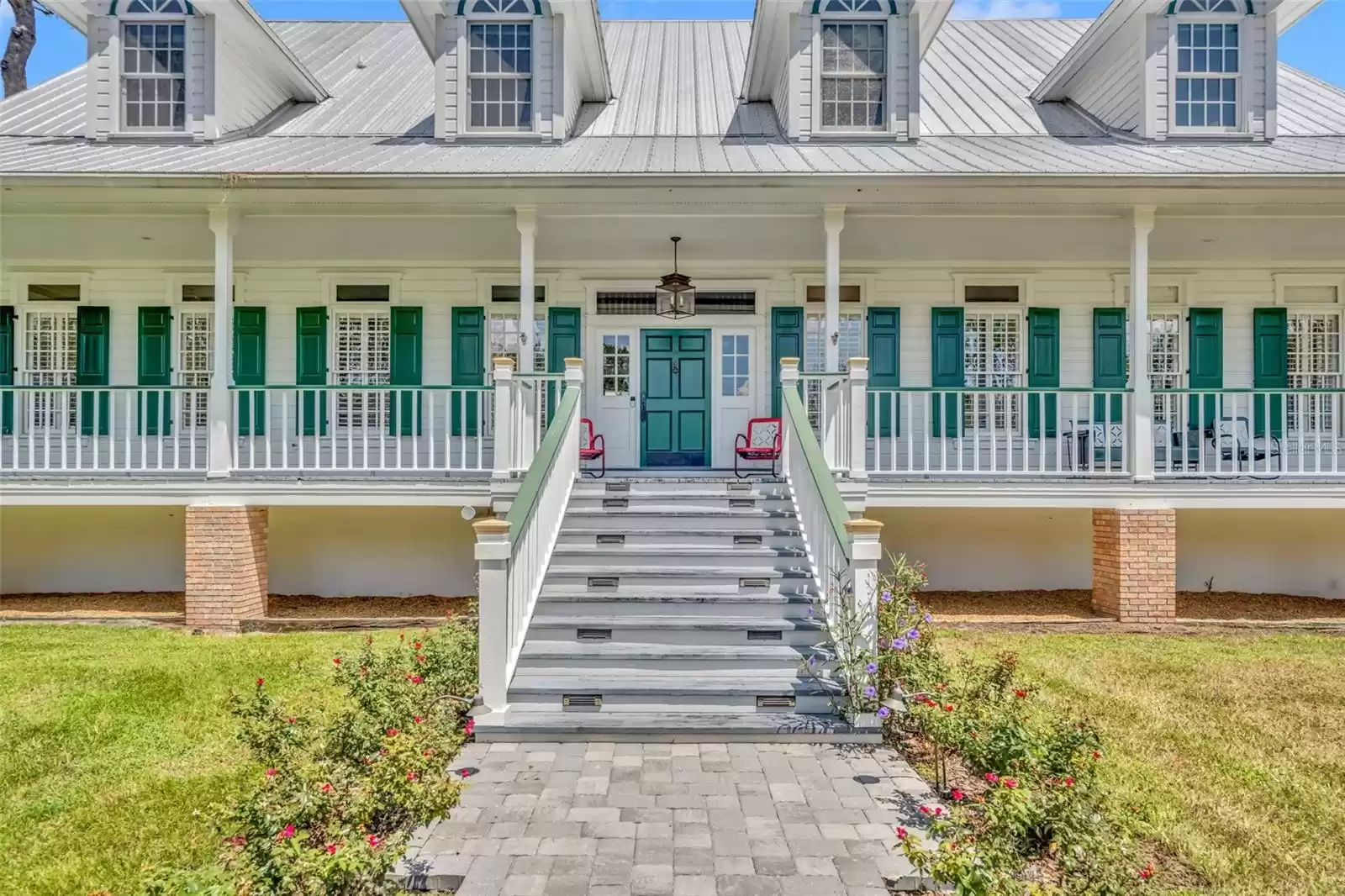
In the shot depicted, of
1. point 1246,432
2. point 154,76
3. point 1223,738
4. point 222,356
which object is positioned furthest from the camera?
point 1246,432

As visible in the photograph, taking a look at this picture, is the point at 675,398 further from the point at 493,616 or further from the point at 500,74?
the point at 493,616

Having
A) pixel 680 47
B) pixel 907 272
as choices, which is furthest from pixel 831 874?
pixel 680 47

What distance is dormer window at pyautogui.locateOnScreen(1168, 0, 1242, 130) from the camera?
30.2 feet

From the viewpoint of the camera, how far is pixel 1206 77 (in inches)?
364

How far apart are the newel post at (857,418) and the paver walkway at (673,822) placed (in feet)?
10.2

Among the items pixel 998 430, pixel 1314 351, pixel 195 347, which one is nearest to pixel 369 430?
pixel 195 347

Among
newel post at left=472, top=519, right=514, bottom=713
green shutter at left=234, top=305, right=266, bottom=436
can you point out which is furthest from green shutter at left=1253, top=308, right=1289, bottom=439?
green shutter at left=234, top=305, right=266, bottom=436

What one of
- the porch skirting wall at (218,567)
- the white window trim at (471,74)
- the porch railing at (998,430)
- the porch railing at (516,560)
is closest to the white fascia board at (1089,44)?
the porch railing at (998,430)

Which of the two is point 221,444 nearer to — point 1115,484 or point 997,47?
point 1115,484

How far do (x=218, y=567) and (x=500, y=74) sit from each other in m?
6.48

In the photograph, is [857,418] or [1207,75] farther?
[1207,75]

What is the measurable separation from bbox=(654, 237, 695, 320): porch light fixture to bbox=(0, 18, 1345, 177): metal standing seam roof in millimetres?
1390

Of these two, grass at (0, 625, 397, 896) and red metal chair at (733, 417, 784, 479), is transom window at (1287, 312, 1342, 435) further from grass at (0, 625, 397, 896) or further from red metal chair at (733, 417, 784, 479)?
grass at (0, 625, 397, 896)

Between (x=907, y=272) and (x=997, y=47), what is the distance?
504cm
